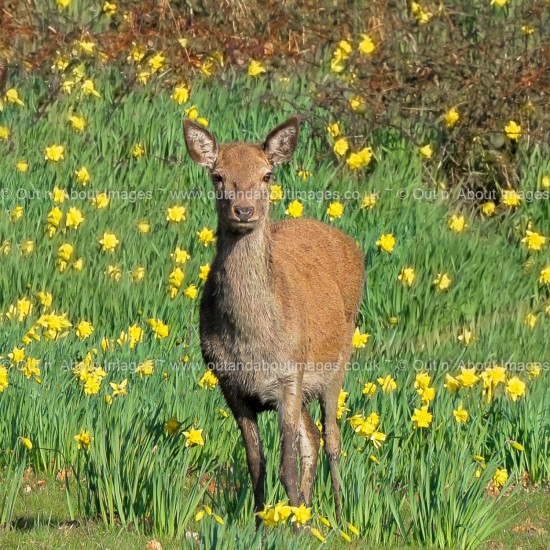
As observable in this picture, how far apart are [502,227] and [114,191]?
3.52m

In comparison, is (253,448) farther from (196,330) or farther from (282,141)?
(196,330)

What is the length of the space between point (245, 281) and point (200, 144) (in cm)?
75

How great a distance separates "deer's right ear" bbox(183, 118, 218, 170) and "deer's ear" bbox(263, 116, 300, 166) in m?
0.28

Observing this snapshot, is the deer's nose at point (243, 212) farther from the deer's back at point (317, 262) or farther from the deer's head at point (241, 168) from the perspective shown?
the deer's back at point (317, 262)

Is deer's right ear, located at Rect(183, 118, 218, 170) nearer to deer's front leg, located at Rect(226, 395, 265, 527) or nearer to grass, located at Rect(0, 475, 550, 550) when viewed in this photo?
deer's front leg, located at Rect(226, 395, 265, 527)

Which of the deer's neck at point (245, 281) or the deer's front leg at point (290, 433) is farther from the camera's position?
the deer's neck at point (245, 281)

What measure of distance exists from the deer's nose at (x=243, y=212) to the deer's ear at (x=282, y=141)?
54cm

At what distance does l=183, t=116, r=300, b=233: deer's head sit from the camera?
643 cm

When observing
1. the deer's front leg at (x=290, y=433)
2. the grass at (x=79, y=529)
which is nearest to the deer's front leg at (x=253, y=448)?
the deer's front leg at (x=290, y=433)

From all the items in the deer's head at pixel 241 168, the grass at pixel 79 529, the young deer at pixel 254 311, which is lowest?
the grass at pixel 79 529

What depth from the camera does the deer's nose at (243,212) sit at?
20.8 ft

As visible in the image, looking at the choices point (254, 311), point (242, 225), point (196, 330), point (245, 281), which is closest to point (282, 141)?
point (242, 225)

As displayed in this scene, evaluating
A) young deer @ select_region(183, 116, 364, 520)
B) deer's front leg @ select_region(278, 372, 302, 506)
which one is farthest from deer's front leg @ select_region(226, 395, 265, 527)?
deer's front leg @ select_region(278, 372, 302, 506)

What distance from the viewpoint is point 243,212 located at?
6.35m
